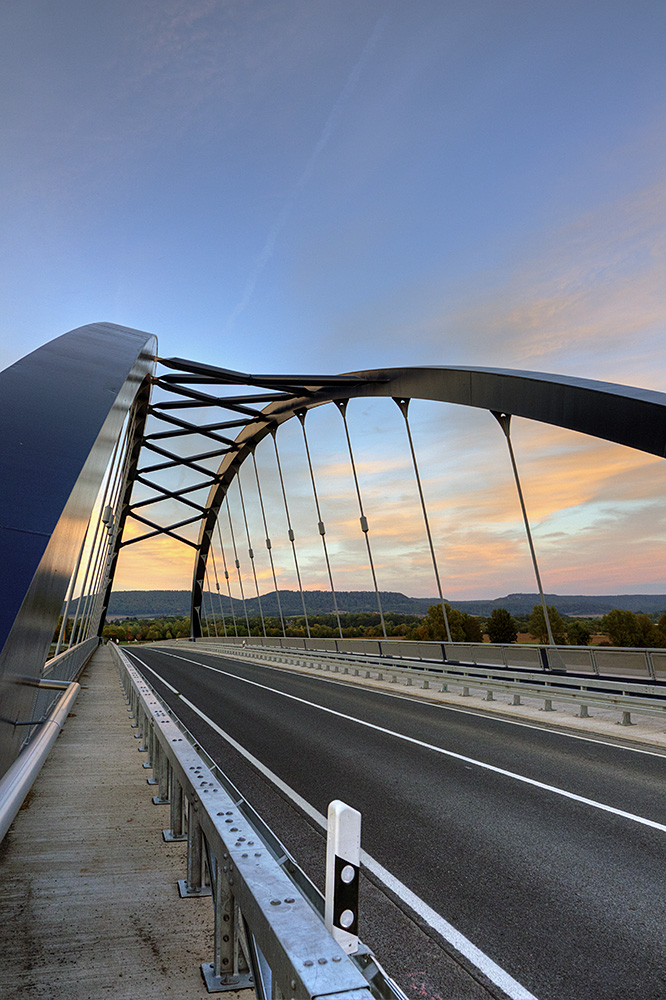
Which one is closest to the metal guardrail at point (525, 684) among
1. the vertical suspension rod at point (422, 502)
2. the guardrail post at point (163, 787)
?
the vertical suspension rod at point (422, 502)

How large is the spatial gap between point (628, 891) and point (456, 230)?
1957cm

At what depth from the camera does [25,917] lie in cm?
342

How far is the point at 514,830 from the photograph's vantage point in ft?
19.4

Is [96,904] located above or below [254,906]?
below

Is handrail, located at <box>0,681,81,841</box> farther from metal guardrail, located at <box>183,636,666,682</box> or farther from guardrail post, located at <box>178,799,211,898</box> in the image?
metal guardrail, located at <box>183,636,666,682</box>

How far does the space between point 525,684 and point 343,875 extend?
12491 millimetres

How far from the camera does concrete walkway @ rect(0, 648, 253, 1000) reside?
2854mm

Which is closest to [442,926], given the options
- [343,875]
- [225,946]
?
[225,946]

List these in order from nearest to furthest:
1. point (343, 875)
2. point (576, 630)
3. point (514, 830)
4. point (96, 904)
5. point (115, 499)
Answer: point (343, 875), point (96, 904), point (514, 830), point (115, 499), point (576, 630)

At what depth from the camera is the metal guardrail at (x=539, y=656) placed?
1311 centimetres

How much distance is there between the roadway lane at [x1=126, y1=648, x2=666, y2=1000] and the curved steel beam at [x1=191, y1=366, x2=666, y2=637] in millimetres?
6600

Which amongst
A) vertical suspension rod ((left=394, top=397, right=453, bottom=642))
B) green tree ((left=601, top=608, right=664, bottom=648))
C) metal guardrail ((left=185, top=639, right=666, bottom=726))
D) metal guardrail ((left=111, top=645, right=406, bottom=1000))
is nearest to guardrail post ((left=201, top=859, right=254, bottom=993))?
metal guardrail ((left=111, top=645, right=406, bottom=1000))

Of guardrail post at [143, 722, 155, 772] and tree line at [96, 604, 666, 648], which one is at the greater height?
tree line at [96, 604, 666, 648]

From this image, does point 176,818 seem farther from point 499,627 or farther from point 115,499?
point 499,627
